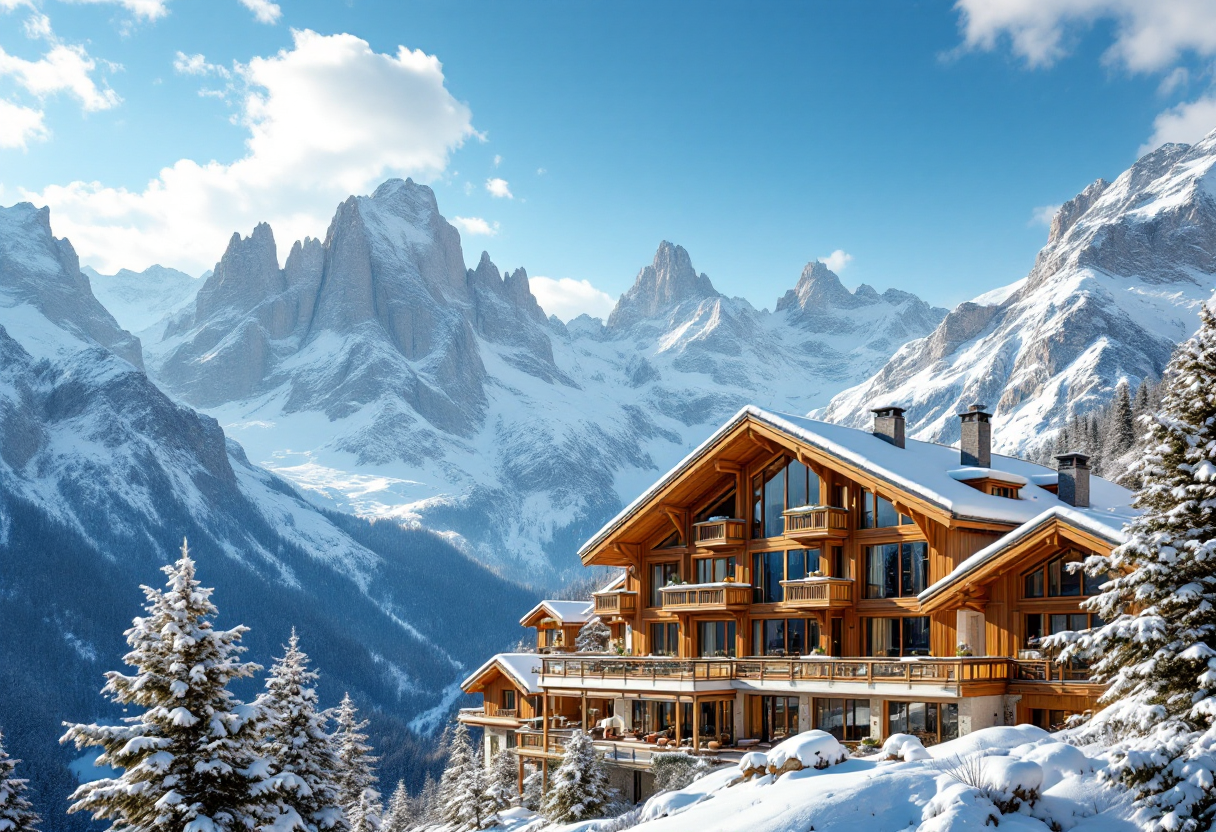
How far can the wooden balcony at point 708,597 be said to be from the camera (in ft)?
128

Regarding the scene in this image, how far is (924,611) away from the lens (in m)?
32.2

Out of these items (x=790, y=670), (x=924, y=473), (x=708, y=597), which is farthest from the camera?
(x=708, y=597)

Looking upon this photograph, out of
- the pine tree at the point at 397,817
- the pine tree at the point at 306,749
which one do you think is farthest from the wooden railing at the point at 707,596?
the pine tree at the point at 397,817

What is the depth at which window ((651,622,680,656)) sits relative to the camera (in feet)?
142

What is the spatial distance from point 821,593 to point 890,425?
8.07m

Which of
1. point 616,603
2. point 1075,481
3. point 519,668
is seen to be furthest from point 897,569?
point 519,668

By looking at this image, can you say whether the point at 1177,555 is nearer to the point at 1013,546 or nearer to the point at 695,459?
the point at 1013,546

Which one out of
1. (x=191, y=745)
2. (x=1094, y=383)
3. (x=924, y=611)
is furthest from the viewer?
(x=1094, y=383)

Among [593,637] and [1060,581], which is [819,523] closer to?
[1060,581]

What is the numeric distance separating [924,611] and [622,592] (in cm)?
1477

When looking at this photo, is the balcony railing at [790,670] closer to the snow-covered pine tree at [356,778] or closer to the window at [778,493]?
the window at [778,493]

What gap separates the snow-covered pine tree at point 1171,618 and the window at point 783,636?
19.9 m

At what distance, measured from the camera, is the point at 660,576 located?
145ft

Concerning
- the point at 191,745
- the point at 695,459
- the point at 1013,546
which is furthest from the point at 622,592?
the point at 191,745
